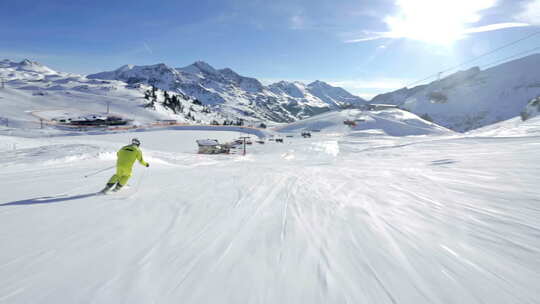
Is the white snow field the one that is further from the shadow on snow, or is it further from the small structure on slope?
the small structure on slope

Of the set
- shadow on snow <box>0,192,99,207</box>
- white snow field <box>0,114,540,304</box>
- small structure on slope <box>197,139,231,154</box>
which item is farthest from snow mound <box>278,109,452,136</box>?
shadow on snow <box>0,192,99,207</box>

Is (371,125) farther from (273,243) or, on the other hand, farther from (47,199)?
(47,199)

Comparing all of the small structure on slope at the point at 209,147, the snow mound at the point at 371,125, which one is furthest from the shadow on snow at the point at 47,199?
the snow mound at the point at 371,125

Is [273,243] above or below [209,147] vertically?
below

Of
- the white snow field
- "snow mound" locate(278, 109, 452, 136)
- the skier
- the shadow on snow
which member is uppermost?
"snow mound" locate(278, 109, 452, 136)

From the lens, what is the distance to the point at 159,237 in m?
4.23

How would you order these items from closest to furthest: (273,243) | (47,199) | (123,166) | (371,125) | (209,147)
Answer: (273,243) → (47,199) → (123,166) → (209,147) → (371,125)

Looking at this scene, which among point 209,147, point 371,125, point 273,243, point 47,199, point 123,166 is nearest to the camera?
point 273,243

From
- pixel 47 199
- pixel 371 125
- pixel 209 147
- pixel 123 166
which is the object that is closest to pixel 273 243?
pixel 123 166

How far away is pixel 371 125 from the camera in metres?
77.7

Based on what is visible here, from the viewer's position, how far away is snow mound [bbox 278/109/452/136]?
70312mm

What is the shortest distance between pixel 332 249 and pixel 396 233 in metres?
1.46

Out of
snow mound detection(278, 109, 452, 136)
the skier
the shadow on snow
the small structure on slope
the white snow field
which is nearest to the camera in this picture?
the white snow field

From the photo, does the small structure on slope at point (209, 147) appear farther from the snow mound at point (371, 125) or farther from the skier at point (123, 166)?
the snow mound at point (371, 125)
